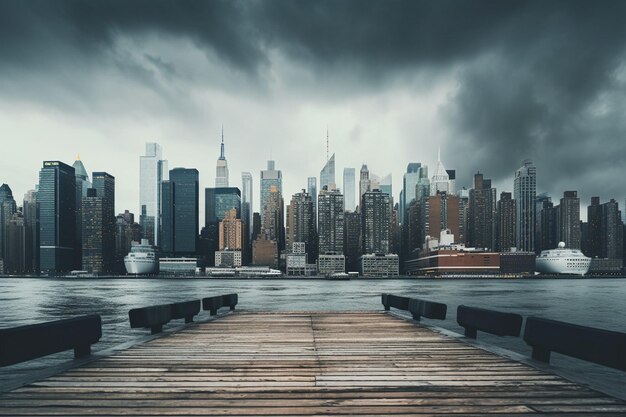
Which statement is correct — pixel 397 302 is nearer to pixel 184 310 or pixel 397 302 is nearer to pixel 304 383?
pixel 184 310

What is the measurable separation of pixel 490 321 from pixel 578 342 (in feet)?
11.9

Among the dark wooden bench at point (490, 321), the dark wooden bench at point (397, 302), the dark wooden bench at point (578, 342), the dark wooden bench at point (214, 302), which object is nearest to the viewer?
the dark wooden bench at point (578, 342)

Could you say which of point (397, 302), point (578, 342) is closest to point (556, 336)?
point (578, 342)

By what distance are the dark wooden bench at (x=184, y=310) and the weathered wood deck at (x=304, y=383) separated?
361 centimetres

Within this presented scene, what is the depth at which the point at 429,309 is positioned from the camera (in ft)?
52.0

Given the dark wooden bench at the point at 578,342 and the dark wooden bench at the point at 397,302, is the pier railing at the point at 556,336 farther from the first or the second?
the dark wooden bench at the point at 397,302

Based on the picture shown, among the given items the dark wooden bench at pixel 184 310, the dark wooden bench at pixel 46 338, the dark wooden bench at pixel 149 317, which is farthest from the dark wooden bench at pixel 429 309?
the dark wooden bench at pixel 46 338

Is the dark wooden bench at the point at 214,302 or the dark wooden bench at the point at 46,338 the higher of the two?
the dark wooden bench at the point at 46,338

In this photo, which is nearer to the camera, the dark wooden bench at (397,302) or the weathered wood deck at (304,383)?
the weathered wood deck at (304,383)

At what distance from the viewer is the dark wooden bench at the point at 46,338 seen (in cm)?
791

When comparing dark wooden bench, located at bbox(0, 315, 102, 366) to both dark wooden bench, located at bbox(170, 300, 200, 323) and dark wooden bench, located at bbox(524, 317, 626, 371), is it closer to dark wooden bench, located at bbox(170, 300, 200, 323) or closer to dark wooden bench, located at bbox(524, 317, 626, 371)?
dark wooden bench, located at bbox(170, 300, 200, 323)

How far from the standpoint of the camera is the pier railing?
7523mm

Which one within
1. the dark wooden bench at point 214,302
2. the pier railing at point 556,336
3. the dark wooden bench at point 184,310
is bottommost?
the dark wooden bench at point 214,302

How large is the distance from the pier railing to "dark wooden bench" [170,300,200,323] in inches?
366
